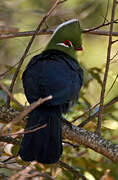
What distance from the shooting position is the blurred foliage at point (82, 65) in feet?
9.52

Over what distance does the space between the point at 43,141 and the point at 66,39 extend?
1271mm

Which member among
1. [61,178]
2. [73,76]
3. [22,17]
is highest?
[22,17]

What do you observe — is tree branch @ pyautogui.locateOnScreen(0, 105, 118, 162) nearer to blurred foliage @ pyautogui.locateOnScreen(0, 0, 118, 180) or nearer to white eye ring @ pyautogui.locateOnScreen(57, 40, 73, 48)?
blurred foliage @ pyautogui.locateOnScreen(0, 0, 118, 180)

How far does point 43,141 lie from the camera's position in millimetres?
2188

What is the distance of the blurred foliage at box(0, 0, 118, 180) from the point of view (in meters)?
2.90

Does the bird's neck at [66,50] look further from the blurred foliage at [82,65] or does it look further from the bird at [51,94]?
the blurred foliage at [82,65]

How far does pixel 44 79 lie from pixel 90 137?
55 centimetres

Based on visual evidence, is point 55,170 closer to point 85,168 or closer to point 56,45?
point 85,168

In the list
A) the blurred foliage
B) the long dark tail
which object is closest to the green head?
the blurred foliage

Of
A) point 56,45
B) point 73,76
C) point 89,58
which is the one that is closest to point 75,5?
point 89,58

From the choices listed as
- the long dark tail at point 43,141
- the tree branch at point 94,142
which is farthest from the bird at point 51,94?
the tree branch at point 94,142

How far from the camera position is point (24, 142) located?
2195 millimetres

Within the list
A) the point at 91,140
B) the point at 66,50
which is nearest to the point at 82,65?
the point at 66,50

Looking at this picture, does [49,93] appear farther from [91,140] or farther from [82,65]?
[82,65]
